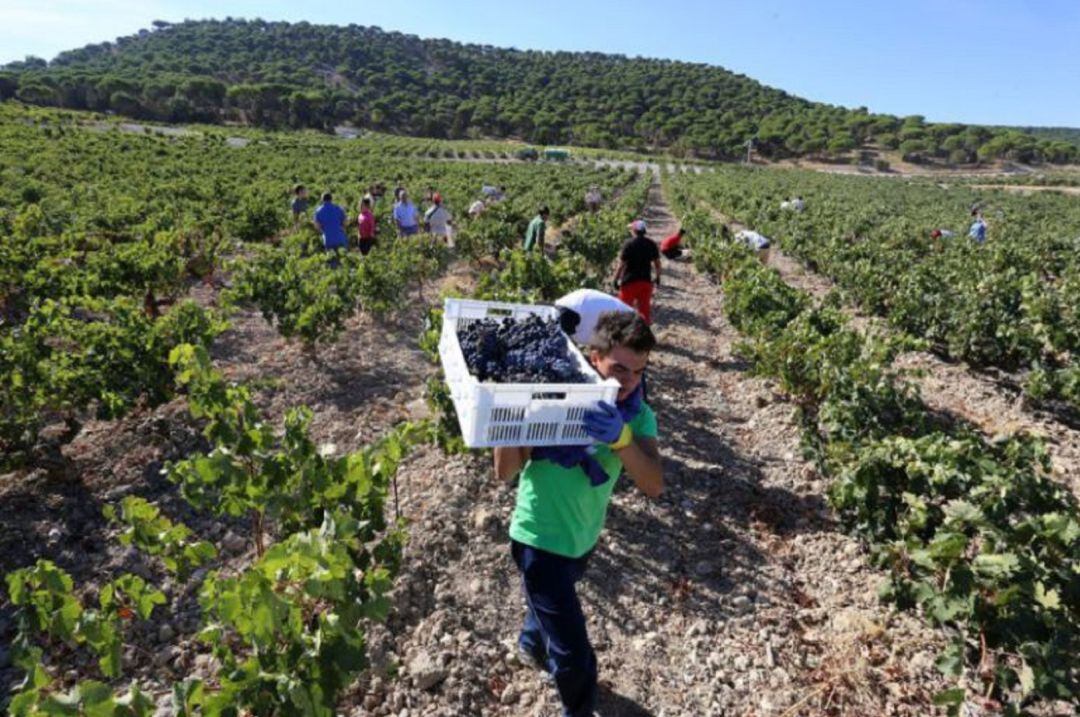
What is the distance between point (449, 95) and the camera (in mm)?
131625

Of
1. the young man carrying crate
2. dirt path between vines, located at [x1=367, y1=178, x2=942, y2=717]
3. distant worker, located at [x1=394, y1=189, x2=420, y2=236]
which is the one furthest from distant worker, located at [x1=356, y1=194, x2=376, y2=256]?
the young man carrying crate

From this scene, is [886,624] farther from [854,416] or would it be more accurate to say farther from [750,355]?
[750,355]

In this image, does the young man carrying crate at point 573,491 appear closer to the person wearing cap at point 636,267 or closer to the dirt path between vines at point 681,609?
the dirt path between vines at point 681,609

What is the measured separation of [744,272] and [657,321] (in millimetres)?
1654

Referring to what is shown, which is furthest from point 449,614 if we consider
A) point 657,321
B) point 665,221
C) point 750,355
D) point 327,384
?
point 665,221

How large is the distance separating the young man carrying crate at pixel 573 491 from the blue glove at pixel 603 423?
12 centimetres

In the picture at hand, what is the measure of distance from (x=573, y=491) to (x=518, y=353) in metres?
0.63

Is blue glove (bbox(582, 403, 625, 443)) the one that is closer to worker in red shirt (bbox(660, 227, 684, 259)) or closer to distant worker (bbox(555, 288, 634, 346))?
distant worker (bbox(555, 288, 634, 346))

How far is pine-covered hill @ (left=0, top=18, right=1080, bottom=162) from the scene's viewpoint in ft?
285

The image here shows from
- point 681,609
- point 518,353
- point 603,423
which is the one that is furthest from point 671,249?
point 603,423

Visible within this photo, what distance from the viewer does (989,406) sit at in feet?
25.4

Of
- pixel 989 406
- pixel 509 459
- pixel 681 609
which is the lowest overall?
pixel 681 609

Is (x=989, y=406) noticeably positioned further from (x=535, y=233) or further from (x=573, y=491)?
(x=573, y=491)

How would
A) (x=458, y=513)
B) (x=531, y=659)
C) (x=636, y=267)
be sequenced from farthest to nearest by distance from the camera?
(x=636, y=267) < (x=458, y=513) < (x=531, y=659)
